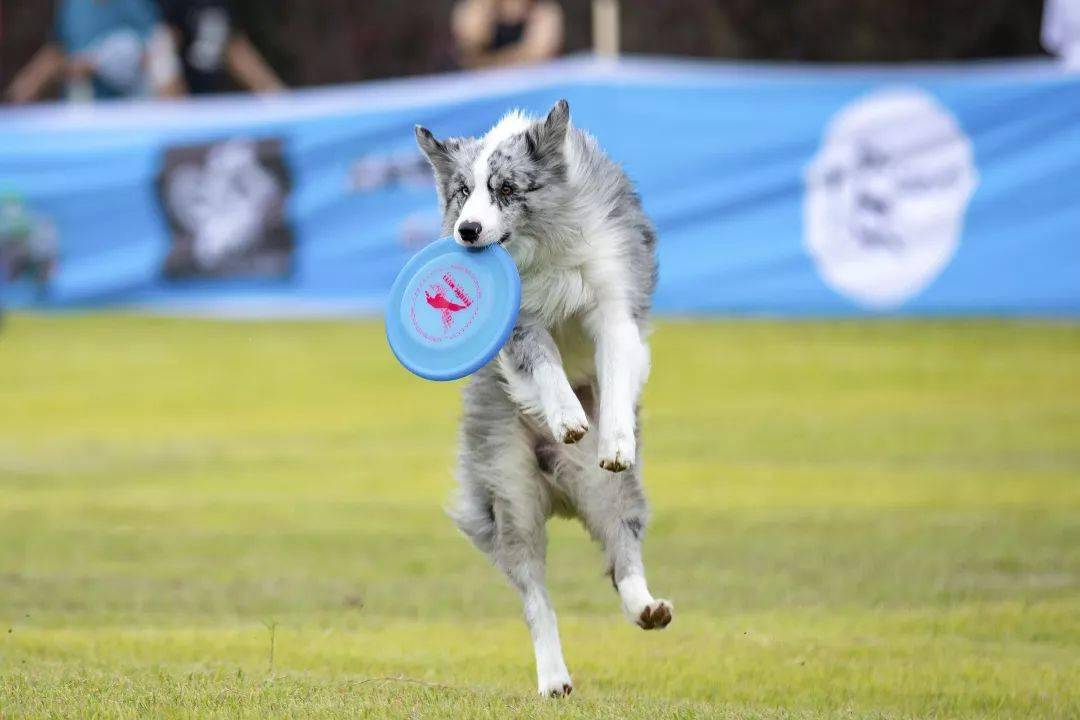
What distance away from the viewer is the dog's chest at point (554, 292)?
654cm

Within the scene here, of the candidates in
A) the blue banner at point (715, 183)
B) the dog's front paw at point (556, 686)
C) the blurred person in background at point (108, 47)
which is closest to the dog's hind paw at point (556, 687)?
the dog's front paw at point (556, 686)

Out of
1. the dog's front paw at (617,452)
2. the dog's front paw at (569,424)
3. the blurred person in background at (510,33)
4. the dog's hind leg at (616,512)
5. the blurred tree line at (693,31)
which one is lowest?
the blurred tree line at (693,31)

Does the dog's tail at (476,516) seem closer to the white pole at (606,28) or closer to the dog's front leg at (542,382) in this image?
the dog's front leg at (542,382)

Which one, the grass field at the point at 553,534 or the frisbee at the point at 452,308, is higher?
the frisbee at the point at 452,308

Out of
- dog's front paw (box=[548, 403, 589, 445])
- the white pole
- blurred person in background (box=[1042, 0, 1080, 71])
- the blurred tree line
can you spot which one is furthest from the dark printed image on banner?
dog's front paw (box=[548, 403, 589, 445])

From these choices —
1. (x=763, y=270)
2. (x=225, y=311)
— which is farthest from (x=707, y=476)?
(x=225, y=311)

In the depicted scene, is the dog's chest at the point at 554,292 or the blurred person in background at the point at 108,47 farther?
the blurred person in background at the point at 108,47

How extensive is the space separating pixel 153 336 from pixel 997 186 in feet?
28.6

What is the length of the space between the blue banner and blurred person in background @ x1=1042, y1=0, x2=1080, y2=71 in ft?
1.13

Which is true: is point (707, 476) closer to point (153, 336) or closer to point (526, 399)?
point (526, 399)

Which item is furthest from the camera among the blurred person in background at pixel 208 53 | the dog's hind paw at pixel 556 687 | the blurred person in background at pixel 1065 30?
the blurred person in background at pixel 208 53

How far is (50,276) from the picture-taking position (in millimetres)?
19906

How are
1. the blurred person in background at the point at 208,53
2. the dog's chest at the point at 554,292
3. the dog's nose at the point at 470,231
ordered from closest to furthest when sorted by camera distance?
the dog's nose at the point at 470,231 < the dog's chest at the point at 554,292 < the blurred person in background at the point at 208,53

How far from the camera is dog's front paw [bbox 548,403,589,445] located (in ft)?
20.2
